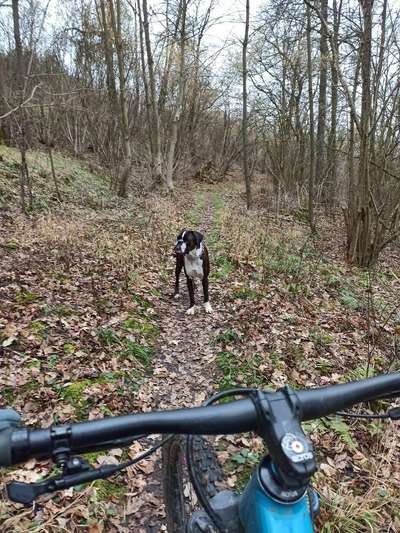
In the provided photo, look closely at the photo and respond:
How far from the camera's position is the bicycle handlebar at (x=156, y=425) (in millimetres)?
977

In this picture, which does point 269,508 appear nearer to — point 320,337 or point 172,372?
point 172,372

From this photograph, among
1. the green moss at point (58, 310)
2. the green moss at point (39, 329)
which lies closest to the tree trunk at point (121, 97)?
the green moss at point (58, 310)

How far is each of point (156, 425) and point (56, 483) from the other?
11.4 inches

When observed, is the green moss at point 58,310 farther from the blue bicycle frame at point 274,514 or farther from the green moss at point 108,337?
the blue bicycle frame at point 274,514

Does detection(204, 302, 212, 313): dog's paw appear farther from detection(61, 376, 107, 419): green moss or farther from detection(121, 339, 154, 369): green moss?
detection(61, 376, 107, 419): green moss

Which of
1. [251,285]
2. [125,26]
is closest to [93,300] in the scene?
[251,285]

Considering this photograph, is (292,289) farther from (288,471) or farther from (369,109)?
(288,471)

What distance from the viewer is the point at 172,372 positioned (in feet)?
17.7

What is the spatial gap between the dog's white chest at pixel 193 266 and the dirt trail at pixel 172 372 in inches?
26.5

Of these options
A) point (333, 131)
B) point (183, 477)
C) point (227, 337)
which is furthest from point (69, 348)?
point (333, 131)

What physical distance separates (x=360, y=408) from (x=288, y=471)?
417 cm

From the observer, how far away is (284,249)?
11.6 meters

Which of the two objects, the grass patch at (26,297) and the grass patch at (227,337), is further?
the grass patch at (26,297)

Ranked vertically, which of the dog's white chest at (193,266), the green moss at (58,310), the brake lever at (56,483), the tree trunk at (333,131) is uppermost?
the tree trunk at (333,131)
